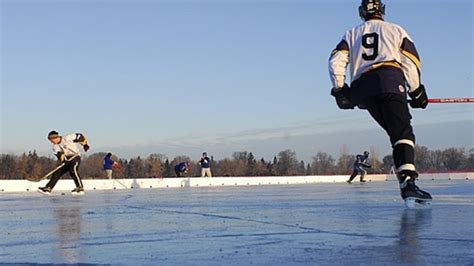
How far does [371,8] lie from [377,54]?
1.67 ft

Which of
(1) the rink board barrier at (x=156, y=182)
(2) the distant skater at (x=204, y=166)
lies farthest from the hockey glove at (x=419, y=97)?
(2) the distant skater at (x=204, y=166)

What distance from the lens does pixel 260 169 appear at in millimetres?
105125

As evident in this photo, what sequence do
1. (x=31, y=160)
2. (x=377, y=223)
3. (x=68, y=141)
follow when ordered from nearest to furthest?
(x=377, y=223) < (x=68, y=141) < (x=31, y=160)

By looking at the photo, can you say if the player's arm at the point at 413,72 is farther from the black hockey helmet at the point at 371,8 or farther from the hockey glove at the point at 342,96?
the hockey glove at the point at 342,96

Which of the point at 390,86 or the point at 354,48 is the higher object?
the point at 354,48

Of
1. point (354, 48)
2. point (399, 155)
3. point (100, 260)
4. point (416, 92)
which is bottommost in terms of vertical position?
point (100, 260)

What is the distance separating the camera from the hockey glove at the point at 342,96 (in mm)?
5477

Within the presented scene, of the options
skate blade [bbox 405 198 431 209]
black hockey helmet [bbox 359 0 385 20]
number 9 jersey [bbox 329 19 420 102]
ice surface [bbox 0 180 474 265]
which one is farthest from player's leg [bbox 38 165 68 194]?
skate blade [bbox 405 198 431 209]

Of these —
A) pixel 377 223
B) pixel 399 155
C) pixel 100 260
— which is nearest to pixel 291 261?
pixel 100 260

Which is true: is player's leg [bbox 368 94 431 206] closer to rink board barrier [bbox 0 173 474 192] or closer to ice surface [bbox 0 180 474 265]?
ice surface [bbox 0 180 474 265]

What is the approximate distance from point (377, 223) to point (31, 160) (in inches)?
4062

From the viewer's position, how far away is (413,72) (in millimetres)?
5359

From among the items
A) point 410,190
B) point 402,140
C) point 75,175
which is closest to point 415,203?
point 410,190

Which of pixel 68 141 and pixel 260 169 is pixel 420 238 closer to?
pixel 68 141
